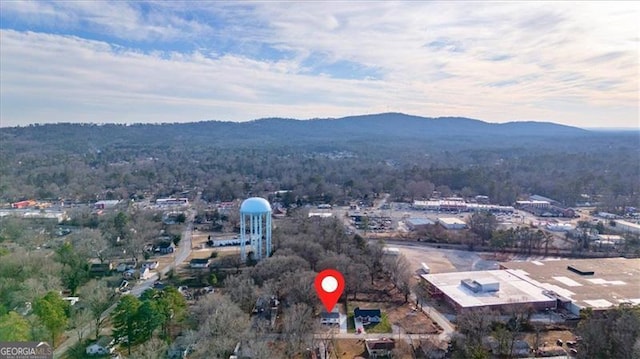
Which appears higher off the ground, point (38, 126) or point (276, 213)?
point (38, 126)

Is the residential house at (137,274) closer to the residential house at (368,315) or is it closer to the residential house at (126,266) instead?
the residential house at (126,266)

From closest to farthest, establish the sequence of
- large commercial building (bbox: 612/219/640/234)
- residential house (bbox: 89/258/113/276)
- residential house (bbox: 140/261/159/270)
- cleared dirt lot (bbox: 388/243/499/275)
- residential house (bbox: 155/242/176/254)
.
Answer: residential house (bbox: 89/258/113/276) < residential house (bbox: 140/261/159/270) < cleared dirt lot (bbox: 388/243/499/275) < residential house (bbox: 155/242/176/254) < large commercial building (bbox: 612/219/640/234)

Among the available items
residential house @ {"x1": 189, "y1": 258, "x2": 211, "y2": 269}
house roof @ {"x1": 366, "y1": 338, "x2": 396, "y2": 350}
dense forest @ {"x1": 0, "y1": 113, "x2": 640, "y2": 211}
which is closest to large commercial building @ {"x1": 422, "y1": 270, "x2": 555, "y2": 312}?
house roof @ {"x1": 366, "y1": 338, "x2": 396, "y2": 350}

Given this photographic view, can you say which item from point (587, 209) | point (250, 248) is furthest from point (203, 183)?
point (587, 209)

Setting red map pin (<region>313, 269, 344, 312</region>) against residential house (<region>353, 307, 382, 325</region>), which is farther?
red map pin (<region>313, 269, 344, 312</region>)

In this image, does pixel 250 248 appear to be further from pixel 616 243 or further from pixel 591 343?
pixel 616 243

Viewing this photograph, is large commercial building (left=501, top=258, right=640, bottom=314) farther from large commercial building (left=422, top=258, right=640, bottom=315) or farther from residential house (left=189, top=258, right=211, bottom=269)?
residential house (left=189, top=258, right=211, bottom=269)
